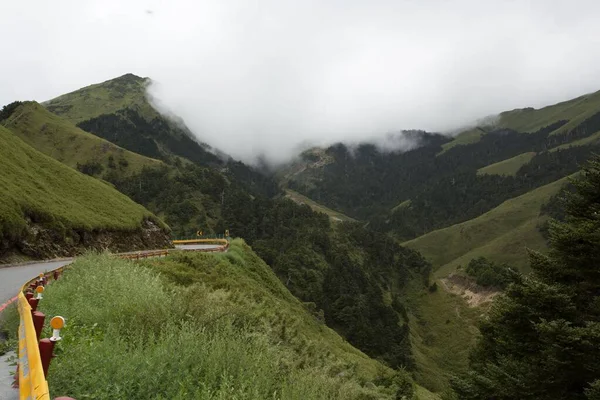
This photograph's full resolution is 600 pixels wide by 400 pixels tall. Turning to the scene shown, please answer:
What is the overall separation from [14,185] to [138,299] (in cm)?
3149

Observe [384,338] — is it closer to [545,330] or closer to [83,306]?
[545,330]

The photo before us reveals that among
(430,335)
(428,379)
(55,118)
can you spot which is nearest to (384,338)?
(428,379)

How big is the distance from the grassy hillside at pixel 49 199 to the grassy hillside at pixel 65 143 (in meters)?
89.5

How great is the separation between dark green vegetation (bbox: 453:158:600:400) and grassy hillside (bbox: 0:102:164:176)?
441ft

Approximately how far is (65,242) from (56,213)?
261cm

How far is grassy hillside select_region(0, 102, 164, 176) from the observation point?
129 m

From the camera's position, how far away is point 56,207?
37.3 m

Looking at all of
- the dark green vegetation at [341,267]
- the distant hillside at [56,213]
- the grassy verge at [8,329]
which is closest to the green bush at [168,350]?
the grassy verge at [8,329]

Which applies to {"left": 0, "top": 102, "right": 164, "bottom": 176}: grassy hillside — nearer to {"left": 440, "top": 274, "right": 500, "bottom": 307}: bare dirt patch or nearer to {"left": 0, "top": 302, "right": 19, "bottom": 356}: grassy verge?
{"left": 440, "top": 274, "right": 500, "bottom": 307}: bare dirt patch

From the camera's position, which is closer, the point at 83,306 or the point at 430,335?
the point at 83,306

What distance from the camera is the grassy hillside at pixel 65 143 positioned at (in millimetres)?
129250

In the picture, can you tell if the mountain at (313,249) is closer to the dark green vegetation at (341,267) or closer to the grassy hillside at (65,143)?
the dark green vegetation at (341,267)

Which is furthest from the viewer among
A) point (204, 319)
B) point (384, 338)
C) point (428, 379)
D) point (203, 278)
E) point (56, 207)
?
point (384, 338)

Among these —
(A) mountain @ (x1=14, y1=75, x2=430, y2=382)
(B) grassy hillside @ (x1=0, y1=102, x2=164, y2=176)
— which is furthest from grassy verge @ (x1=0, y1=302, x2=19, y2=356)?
(B) grassy hillside @ (x1=0, y1=102, x2=164, y2=176)
